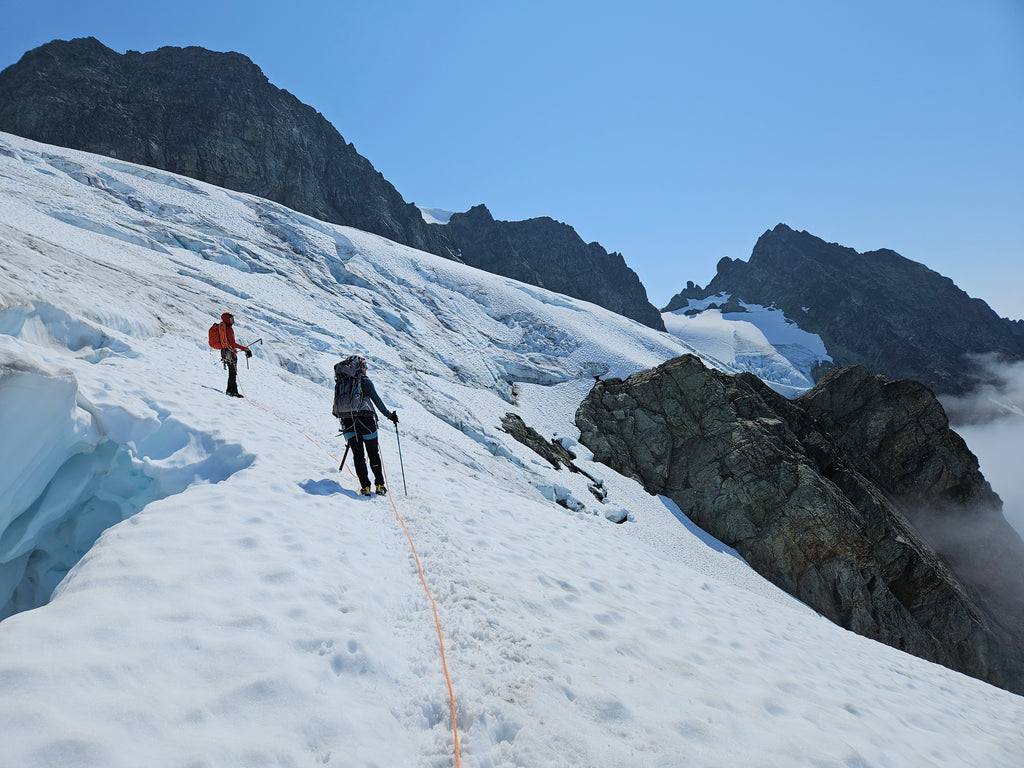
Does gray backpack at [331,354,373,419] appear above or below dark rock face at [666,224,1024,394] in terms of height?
below

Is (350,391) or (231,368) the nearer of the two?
(350,391)

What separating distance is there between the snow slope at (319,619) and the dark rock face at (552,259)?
320ft

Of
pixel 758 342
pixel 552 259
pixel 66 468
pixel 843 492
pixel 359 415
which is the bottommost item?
pixel 66 468

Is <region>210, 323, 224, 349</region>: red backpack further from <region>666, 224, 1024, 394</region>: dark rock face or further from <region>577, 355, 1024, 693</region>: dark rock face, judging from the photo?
<region>666, 224, 1024, 394</region>: dark rock face

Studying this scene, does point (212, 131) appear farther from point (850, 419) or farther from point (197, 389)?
point (850, 419)

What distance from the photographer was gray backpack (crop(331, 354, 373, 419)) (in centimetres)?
785

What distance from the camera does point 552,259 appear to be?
11750 cm

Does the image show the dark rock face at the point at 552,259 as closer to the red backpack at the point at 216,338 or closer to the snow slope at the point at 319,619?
the red backpack at the point at 216,338

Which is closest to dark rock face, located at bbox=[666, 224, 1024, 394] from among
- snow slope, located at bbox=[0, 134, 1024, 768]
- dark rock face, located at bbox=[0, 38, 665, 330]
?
dark rock face, located at bbox=[0, 38, 665, 330]

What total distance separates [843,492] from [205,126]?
94.9 meters

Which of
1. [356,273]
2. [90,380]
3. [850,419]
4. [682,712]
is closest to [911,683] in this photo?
[682,712]

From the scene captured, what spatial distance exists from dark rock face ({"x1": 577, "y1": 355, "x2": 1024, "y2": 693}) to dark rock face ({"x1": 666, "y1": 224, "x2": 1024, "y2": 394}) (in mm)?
84140

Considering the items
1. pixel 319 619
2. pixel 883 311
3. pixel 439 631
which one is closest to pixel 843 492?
pixel 439 631

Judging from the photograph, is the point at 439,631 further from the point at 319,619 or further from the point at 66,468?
the point at 66,468
